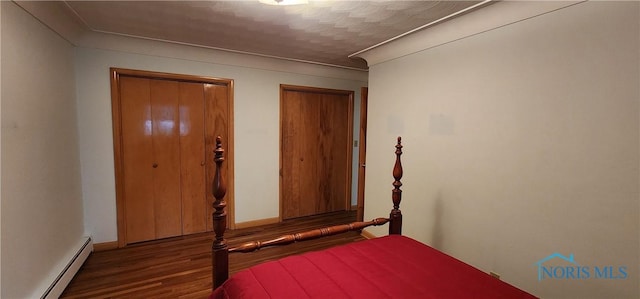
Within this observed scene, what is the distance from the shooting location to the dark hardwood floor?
7.13 feet

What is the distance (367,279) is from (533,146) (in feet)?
4.37

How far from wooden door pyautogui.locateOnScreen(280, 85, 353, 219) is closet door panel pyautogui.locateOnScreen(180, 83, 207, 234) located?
1.00 metres

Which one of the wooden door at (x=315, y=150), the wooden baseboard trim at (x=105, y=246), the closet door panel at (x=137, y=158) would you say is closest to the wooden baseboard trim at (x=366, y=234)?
the wooden door at (x=315, y=150)

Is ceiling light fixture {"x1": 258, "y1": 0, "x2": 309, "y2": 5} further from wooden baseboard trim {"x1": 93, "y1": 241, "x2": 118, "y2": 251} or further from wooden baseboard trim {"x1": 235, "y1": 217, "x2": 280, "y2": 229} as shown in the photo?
wooden baseboard trim {"x1": 93, "y1": 241, "x2": 118, "y2": 251}

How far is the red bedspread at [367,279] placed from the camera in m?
1.26

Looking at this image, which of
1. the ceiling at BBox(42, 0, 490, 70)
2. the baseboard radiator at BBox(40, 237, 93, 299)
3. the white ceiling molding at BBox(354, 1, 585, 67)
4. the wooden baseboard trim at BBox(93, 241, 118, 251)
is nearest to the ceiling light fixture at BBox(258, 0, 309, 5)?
the ceiling at BBox(42, 0, 490, 70)

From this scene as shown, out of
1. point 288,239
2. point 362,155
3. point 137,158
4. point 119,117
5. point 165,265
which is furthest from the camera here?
point 362,155

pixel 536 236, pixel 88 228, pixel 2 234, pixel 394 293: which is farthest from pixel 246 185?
pixel 536 236

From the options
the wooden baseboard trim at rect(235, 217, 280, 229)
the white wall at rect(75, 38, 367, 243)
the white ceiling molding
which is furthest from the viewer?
the wooden baseboard trim at rect(235, 217, 280, 229)

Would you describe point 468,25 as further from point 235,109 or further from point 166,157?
point 166,157

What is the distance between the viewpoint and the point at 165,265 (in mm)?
2568

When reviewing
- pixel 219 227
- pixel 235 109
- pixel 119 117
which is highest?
pixel 235 109

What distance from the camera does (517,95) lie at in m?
1.78

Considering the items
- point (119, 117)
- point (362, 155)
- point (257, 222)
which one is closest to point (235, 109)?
point (119, 117)
